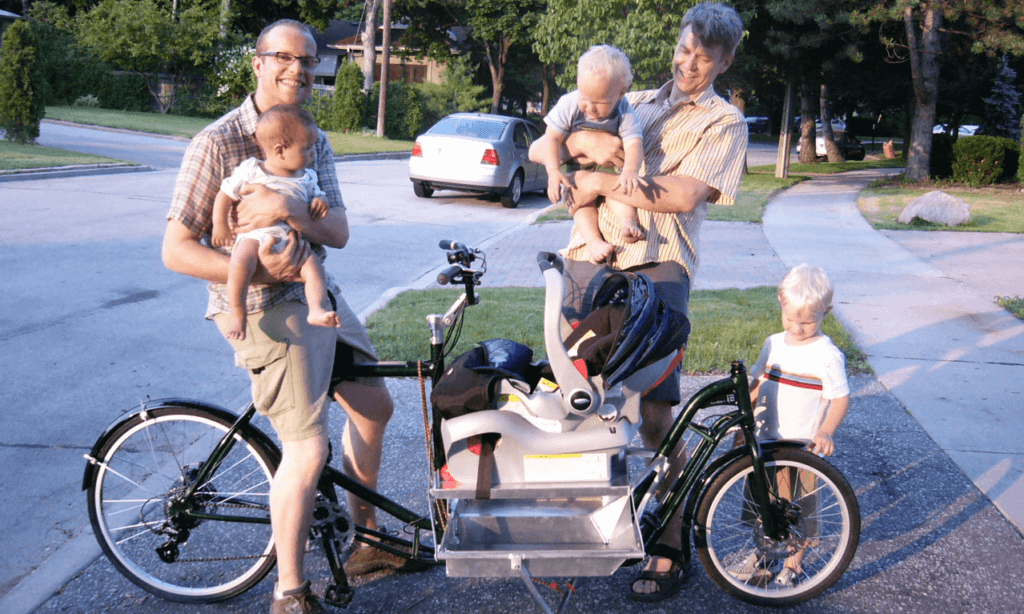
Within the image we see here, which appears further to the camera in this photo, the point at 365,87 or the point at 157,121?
the point at 365,87

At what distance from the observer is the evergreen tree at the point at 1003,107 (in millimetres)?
27438

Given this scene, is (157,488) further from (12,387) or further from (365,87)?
(365,87)

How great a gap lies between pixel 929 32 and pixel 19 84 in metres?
21.1

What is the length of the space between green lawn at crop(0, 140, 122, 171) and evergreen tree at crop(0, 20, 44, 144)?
1.61 ft

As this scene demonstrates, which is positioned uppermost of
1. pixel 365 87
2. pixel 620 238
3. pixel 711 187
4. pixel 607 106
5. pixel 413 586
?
pixel 365 87

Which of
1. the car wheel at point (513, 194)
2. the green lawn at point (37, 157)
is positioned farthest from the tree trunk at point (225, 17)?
the car wheel at point (513, 194)

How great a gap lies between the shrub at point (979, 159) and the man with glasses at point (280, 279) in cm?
2155

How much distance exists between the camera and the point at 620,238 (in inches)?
126

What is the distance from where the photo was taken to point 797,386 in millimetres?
3309

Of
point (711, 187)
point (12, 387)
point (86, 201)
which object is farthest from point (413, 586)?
point (86, 201)

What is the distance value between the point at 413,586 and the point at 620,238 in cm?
158

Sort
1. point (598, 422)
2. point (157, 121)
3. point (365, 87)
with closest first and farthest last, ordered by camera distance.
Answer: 1. point (598, 422)
2. point (157, 121)
3. point (365, 87)

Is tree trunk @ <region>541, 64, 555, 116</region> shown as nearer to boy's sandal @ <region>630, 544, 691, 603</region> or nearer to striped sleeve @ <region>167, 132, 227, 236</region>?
boy's sandal @ <region>630, 544, 691, 603</region>

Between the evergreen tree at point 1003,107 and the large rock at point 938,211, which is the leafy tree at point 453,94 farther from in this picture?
the large rock at point 938,211
